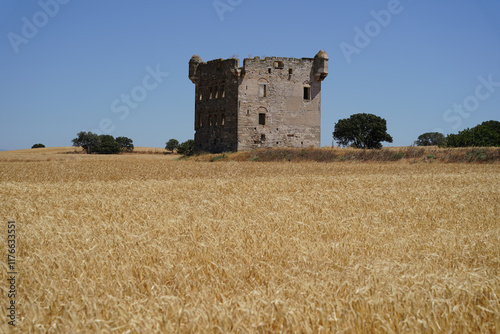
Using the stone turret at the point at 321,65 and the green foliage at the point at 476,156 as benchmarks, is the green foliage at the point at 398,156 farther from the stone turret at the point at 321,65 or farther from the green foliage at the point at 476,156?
the stone turret at the point at 321,65

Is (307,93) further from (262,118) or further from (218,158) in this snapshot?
(218,158)

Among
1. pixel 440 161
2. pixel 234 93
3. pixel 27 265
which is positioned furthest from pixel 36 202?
pixel 234 93

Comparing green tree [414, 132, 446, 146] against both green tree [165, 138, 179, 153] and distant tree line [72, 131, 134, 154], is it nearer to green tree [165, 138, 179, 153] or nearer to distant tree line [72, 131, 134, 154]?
green tree [165, 138, 179, 153]

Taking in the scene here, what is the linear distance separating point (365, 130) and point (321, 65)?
3470 centimetres

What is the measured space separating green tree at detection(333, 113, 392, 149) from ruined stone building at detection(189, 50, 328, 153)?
32471mm

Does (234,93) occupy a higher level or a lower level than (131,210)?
higher

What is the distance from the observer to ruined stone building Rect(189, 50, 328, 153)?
36.6 m

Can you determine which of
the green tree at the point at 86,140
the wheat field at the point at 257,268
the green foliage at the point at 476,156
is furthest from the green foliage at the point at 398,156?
the green tree at the point at 86,140

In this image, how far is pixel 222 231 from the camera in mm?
5285

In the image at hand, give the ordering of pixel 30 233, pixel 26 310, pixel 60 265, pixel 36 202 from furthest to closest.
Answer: pixel 36 202
pixel 30 233
pixel 60 265
pixel 26 310

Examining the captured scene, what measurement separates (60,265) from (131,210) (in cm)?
334

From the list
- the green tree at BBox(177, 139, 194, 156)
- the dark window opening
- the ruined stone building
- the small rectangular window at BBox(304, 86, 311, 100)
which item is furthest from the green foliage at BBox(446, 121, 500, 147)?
the green tree at BBox(177, 139, 194, 156)

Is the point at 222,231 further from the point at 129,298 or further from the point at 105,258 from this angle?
the point at 129,298

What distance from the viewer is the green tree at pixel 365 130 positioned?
2687 inches
